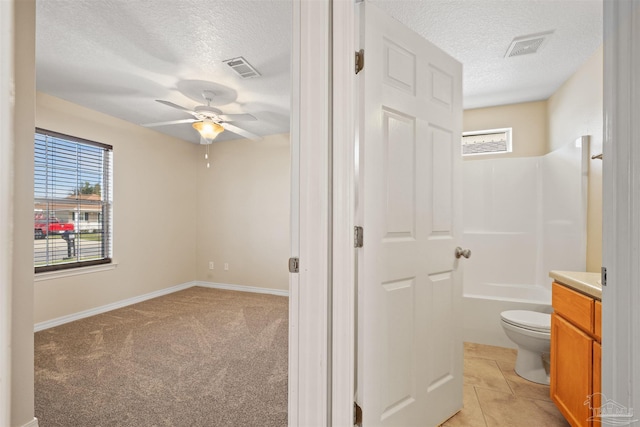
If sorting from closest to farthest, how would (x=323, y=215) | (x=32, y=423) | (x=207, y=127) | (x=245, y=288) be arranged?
(x=323, y=215) < (x=32, y=423) < (x=207, y=127) < (x=245, y=288)

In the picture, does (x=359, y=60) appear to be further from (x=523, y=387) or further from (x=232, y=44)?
(x=523, y=387)

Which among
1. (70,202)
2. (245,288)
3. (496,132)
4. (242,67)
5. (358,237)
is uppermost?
(242,67)

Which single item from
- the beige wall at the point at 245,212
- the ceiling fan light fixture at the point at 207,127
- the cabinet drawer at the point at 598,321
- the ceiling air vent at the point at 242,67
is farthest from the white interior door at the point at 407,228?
the beige wall at the point at 245,212

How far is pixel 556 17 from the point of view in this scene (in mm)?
2139

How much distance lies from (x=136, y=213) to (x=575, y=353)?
4765 mm

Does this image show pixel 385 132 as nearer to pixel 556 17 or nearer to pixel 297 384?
pixel 297 384

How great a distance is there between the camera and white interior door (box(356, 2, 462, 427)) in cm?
140

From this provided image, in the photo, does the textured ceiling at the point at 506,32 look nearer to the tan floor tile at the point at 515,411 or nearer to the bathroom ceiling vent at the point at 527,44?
the bathroom ceiling vent at the point at 527,44

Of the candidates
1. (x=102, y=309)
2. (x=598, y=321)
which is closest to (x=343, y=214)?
(x=598, y=321)

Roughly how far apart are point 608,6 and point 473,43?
5.26 ft


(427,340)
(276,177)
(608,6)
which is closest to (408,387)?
(427,340)

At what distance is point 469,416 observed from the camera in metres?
1.86

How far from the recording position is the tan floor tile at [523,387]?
2088 millimetres

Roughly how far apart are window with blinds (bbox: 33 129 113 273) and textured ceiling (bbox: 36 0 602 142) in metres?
0.59
